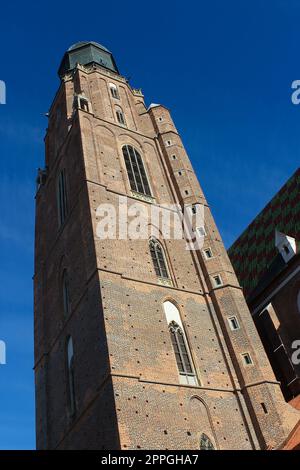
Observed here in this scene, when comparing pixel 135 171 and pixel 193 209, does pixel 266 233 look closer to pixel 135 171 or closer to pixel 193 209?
pixel 193 209

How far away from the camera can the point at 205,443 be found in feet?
58.2

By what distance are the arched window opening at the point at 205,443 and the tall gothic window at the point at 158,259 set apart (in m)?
7.59

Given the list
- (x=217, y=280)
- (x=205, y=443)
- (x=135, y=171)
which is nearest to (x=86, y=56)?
(x=135, y=171)

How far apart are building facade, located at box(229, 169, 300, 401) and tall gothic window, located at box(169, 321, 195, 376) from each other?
232 inches

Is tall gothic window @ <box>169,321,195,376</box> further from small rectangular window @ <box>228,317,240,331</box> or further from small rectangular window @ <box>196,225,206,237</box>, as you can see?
small rectangular window @ <box>196,225,206,237</box>

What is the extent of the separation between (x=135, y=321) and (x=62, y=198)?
1153cm

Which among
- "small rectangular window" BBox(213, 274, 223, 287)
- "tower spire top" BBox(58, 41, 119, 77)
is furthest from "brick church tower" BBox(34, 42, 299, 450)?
"tower spire top" BBox(58, 41, 119, 77)

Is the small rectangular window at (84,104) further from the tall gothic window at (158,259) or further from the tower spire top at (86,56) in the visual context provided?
the tall gothic window at (158,259)

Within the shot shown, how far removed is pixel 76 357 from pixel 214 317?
640 cm

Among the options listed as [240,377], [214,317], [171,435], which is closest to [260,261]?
[214,317]

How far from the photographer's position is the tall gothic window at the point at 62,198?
2764 centimetres

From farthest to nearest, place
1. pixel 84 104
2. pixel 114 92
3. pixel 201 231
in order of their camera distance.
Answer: pixel 114 92
pixel 84 104
pixel 201 231

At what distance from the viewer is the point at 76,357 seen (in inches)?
819

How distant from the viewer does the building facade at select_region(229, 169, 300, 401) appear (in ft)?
78.4
